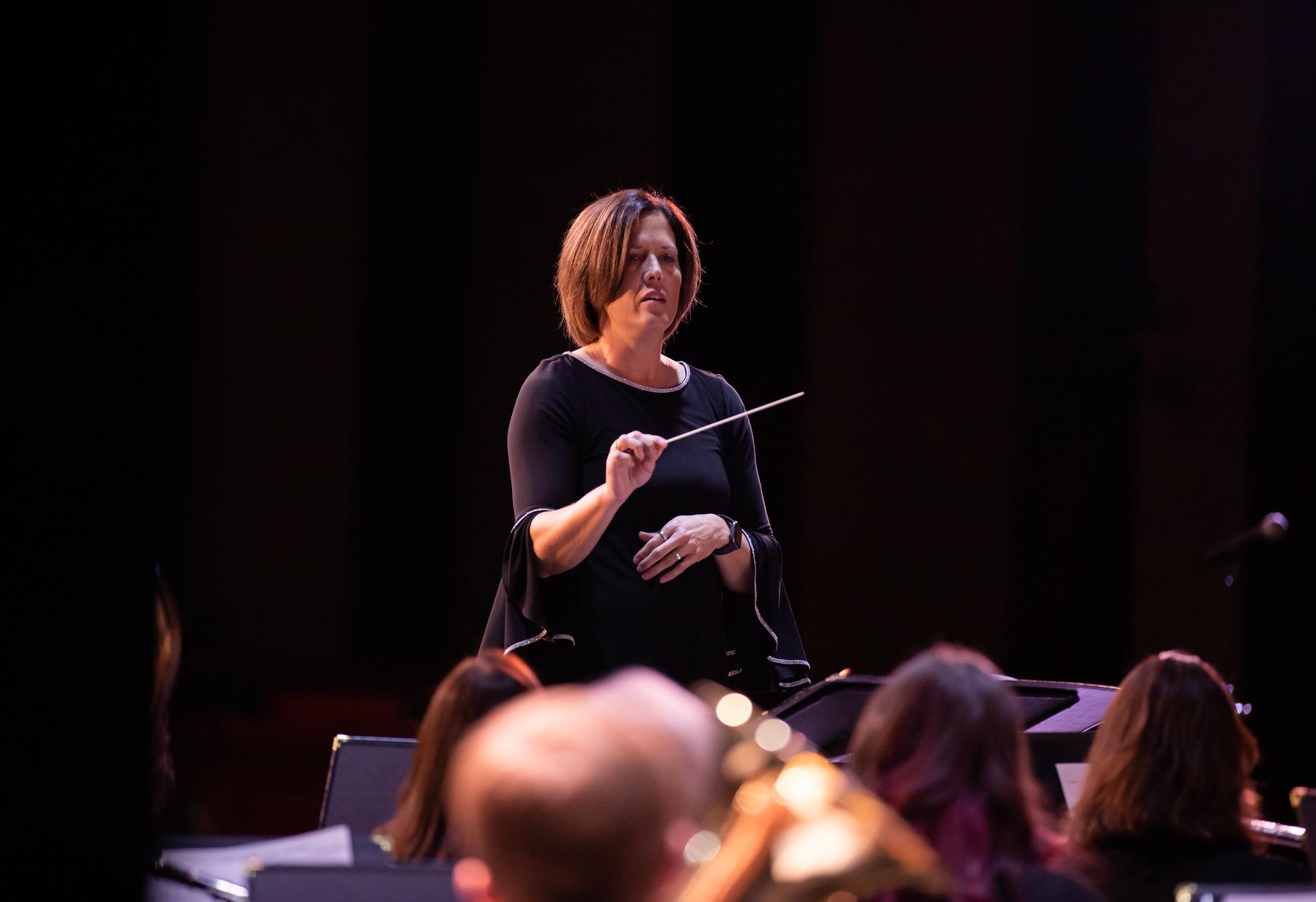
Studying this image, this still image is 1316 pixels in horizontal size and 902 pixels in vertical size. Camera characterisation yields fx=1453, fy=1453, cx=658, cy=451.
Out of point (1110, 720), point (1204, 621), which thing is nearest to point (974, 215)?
point (1204, 621)

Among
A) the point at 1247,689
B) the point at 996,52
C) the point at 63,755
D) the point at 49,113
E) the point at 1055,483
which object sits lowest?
the point at 1247,689

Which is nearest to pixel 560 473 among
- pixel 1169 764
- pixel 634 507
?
pixel 634 507

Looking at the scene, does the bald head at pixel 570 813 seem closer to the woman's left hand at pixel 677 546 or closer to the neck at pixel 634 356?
the woman's left hand at pixel 677 546

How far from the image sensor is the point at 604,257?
2383 mm

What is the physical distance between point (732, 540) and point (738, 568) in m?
0.08

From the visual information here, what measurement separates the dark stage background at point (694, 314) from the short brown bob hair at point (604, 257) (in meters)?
3.10

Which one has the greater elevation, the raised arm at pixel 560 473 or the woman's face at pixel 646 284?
the woman's face at pixel 646 284

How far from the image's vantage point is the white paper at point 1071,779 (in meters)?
2.14

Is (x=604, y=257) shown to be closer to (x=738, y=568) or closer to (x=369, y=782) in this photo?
(x=738, y=568)

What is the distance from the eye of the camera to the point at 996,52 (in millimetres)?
6418

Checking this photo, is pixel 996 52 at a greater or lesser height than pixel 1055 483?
greater

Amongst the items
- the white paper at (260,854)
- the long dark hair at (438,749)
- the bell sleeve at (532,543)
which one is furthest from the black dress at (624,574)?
the white paper at (260,854)

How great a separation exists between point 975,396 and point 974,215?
31.5 inches

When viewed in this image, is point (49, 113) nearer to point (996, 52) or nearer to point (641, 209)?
point (641, 209)
